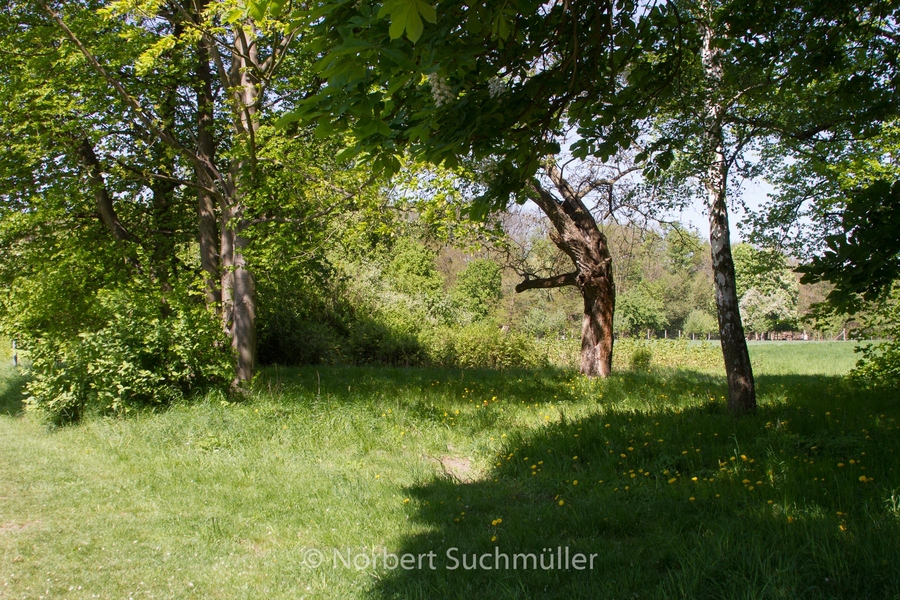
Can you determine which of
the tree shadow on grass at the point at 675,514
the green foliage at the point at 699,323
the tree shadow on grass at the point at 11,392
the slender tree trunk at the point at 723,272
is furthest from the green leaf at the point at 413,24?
the green foliage at the point at 699,323

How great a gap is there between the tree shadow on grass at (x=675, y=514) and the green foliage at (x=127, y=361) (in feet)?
18.9

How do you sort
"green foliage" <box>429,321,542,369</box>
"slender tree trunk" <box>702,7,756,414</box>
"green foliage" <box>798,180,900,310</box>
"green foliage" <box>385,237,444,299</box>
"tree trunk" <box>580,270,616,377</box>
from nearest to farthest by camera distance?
"green foliage" <box>798,180,900,310</box> → "slender tree trunk" <box>702,7,756,414</box> → "tree trunk" <box>580,270,616,377</box> → "green foliage" <box>429,321,542,369</box> → "green foliage" <box>385,237,444,299</box>

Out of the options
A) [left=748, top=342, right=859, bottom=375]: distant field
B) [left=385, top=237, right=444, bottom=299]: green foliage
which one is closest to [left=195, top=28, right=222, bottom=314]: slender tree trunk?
[left=748, top=342, right=859, bottom=375]: distant field

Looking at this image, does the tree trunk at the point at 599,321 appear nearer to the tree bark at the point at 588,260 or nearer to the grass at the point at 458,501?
the tree bark at the point at 588,260

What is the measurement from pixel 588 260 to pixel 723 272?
4836 mm

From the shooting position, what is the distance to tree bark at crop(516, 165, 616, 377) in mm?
12539

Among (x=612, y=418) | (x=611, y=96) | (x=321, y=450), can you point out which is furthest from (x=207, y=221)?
(x=611, y=96)

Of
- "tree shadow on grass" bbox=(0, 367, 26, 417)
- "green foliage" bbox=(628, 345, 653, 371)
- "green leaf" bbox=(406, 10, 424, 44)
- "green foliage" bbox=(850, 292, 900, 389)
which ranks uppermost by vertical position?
"green leaf" bbox=(406, 10, 424, 44)

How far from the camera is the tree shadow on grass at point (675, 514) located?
3.39 m

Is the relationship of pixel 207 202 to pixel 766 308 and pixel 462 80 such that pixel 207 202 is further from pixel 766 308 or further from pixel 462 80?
pixel 766 308

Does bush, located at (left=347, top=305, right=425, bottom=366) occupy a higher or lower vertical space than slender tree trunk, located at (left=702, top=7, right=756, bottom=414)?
lower

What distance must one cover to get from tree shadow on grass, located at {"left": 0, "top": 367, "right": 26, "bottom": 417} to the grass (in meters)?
2.86

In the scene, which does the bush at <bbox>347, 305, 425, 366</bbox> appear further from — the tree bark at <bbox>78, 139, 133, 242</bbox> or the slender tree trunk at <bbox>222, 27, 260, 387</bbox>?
the tree bark at <bbox>78, 139, 133, 242</bbox>

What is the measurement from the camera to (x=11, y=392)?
13.6 metres
